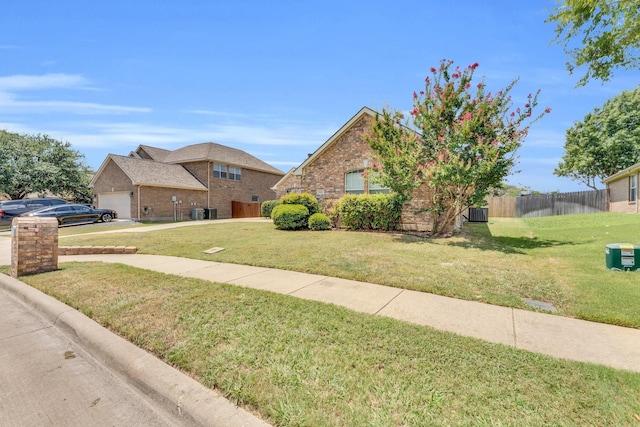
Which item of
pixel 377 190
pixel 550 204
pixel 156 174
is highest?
pixel 156 174

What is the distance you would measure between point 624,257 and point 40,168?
37268 millimetres

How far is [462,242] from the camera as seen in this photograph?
10125 millimetres

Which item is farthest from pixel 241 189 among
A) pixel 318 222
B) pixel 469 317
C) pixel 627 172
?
pixel 627 172

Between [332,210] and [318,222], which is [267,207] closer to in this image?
[332,210]

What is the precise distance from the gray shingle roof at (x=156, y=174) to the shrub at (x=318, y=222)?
50.4ft

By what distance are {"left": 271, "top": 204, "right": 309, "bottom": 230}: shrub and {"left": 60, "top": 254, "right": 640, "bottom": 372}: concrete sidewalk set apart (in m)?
7.39

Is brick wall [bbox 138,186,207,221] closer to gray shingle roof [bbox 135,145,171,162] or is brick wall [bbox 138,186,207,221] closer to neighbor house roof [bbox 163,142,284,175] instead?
neighbor house roof [bbox 163,142,284,175]

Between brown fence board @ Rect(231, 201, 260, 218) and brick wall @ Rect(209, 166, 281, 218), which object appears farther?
brown fence board @ Rect(231, 201, 260, 218)

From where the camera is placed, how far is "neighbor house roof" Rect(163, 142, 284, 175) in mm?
27328

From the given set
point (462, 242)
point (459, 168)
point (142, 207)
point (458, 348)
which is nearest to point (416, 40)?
point (459, 168)

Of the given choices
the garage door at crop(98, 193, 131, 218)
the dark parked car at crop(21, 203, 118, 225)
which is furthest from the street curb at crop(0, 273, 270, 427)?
the garage door at crop(98, 193, 131, 218)

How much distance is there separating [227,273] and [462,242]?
7.92 meters

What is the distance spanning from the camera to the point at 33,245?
6.13m

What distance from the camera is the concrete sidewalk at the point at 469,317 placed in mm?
3037
